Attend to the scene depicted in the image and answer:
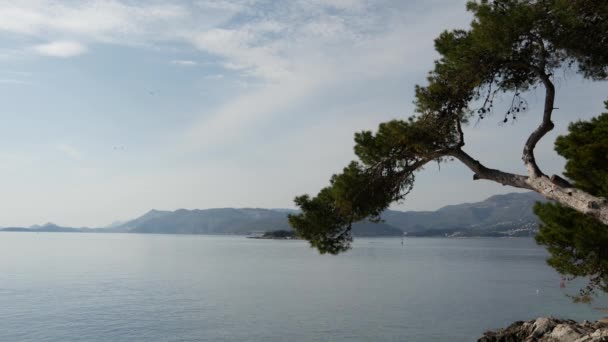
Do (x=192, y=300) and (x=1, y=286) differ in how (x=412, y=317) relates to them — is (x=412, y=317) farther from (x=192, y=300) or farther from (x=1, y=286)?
(x=1, y=286)

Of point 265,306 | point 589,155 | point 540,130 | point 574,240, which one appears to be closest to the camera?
point 540,130

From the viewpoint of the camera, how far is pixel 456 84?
456 inches

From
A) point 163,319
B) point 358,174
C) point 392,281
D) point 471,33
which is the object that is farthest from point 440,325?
point 392,281

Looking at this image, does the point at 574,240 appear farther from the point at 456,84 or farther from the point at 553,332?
the point at 456,84

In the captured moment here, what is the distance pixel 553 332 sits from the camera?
57.9 ft

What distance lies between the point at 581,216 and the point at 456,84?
9.87m

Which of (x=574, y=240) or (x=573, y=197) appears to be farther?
(x=574, y=240)

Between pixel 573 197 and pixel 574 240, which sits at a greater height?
pixel 573 197

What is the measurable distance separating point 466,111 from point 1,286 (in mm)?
45002

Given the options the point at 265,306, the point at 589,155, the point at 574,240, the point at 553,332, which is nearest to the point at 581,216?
the point at 574,240

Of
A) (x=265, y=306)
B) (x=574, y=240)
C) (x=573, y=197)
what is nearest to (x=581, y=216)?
(x=574, y=240)

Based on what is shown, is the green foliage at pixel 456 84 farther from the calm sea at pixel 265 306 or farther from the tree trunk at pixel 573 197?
the calm sea at pixel 265 306

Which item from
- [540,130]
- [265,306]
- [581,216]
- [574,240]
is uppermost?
[540,130]

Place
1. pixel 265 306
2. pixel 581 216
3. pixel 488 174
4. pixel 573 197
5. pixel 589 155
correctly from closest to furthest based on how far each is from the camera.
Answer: pixel 573 197 < pixel 488 174 < pixel 589 155 < pixel 581 216 < pixel 265 306
